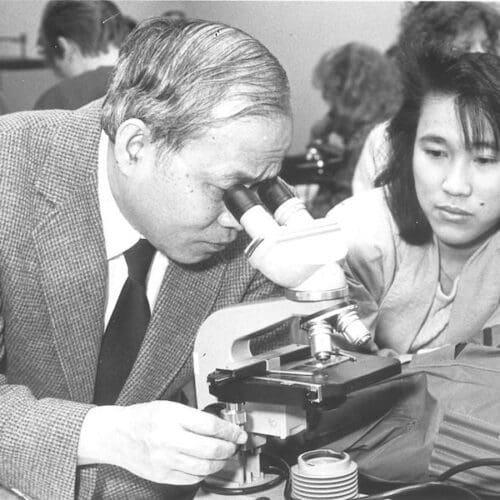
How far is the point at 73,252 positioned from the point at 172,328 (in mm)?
237

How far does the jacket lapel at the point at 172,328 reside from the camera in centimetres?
146

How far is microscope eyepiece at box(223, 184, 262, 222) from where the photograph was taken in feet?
3.84

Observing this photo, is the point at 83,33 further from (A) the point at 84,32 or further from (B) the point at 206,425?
(B) the point at 206,425

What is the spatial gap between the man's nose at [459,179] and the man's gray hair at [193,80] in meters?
0.48

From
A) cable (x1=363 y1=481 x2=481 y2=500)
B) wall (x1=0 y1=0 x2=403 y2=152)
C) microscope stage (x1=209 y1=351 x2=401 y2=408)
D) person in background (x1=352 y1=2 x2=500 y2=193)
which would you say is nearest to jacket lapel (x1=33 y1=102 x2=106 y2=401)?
microscope stage (x1=209 y1=351 x2=401 y2=408)

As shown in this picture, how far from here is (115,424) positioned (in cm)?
115

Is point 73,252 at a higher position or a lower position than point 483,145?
lower

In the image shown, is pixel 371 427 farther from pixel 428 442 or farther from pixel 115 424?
pixel 115 424

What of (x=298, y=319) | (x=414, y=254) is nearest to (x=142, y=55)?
(x=298, y=319)

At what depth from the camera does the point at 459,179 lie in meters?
1.63

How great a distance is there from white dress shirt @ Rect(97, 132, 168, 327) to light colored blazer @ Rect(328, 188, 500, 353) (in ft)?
1.83

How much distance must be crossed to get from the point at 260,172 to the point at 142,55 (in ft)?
0.93

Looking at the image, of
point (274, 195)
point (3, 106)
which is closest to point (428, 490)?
point (274, 195)

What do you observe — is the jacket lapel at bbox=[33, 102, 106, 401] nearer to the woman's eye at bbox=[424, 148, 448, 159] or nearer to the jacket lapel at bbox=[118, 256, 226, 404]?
the jacket lapel at bbox=[118, 256, 226, 404]
